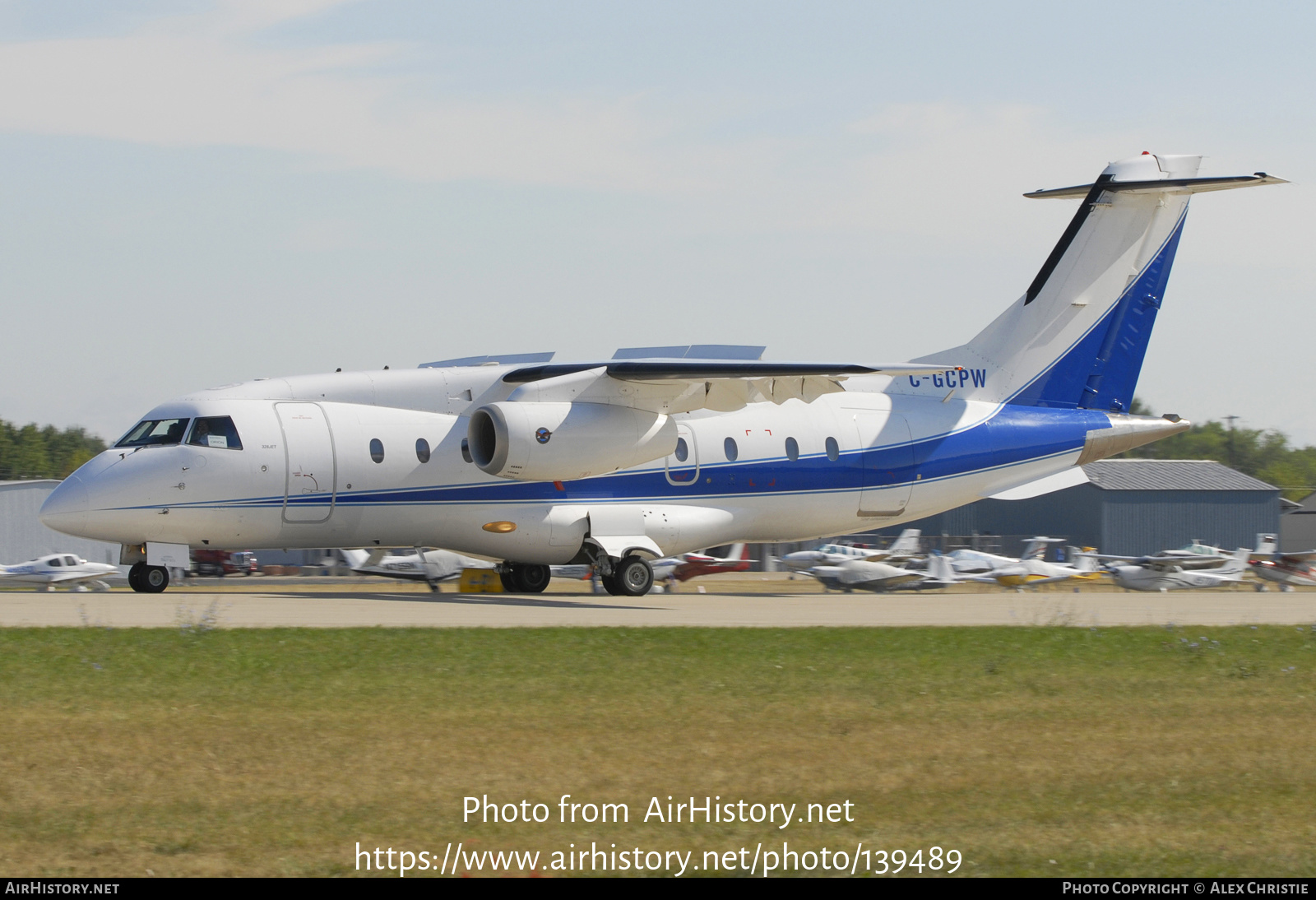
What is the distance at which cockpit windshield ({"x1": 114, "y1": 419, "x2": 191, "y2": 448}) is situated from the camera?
21.4 metres

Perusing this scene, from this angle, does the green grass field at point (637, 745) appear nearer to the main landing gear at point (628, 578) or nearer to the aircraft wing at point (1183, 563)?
the main landing gear at point (628, 578)

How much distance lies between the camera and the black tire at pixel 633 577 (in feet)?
78.0

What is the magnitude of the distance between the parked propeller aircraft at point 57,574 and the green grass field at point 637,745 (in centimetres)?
2279

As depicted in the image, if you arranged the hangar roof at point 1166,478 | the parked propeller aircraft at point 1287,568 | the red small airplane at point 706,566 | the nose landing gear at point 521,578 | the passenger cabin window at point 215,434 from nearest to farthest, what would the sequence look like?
the passenger cabin window at point 215,434 < the nose landing gear at point 521,578 < the parked propeller aircraft at point 1287,568 < the red small airplane at point 706,566 < the hangar roof at point 1166,478

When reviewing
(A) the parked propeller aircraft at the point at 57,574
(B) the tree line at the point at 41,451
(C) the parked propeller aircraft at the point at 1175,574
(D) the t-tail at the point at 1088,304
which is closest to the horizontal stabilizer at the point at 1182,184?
(D) the t-tail at the point at 1088,304

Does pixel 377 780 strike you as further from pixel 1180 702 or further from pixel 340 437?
pixel 340 437

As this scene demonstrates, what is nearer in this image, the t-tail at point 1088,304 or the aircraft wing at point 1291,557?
the t-tail at point 1088,304

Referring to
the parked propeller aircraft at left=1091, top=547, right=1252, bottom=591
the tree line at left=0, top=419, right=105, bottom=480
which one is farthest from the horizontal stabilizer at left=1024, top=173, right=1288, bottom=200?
the tree line at left=0, top=419, right=105, bottom=480

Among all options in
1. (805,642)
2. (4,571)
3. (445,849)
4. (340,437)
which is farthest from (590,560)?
(4,571)

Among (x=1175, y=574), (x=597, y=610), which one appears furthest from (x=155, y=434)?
(x=1175, y=574)

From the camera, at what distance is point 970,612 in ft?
66.7

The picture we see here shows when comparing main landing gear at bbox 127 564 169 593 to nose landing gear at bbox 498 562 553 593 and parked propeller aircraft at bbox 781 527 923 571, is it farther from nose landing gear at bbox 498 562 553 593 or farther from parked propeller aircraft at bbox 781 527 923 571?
parked propeller aircraft at bbox 781 527 923 571

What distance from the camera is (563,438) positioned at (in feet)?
71.2

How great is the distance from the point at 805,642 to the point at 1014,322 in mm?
15159
